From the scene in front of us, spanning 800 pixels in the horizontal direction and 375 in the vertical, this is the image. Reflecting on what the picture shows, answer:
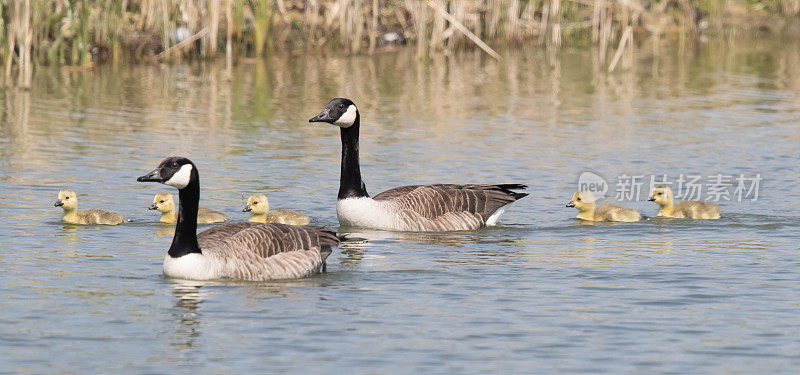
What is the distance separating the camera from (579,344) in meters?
9.40

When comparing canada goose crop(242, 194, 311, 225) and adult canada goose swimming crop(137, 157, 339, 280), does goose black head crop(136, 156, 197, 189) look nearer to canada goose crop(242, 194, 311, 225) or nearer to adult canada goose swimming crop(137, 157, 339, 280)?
adult canada goose swimming crop(137, 157, 339, 280)

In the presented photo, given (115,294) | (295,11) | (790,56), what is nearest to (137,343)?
(115,294)

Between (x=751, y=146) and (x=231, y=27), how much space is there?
43.0 ft

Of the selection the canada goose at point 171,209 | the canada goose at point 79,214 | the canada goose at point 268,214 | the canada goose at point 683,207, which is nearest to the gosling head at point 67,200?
the canada goose at point 79,214

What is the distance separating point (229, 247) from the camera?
37.0ft

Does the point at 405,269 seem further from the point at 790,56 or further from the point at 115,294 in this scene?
the point at 790,56

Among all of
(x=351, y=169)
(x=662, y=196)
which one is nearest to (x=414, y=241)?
(x=351, y=169)

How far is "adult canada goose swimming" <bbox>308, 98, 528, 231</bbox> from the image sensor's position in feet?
46.2

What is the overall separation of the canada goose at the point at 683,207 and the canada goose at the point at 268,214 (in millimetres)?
4013

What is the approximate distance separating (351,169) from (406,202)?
739 millimetres

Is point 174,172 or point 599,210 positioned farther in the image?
point 599,210

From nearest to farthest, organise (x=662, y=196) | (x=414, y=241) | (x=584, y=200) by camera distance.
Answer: (x=414, y=241), (x=584, y=200), (x=662, y=196)

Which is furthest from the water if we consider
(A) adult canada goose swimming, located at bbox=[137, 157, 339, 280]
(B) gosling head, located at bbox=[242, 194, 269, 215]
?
(B) gosling head, located at bbox=[242, 194, 269, 215]

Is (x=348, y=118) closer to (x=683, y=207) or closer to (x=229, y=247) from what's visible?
(x=229, y=247)
